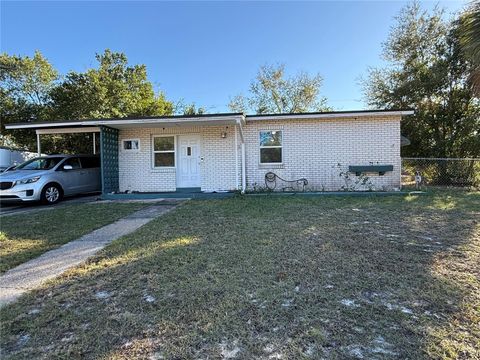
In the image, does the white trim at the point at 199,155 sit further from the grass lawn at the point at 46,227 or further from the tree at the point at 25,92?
the tree at the point at 25,92

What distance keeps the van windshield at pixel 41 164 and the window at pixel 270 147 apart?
7524 mm

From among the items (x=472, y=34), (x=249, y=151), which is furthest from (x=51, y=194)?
(x=472, y=34)

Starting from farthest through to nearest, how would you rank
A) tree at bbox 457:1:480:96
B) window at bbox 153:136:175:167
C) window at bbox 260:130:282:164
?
window at bbox 153:136:175:167 < window at bbox 260:130:282:164 < tree at bbox 457:1:480:96

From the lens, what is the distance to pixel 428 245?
4809mm

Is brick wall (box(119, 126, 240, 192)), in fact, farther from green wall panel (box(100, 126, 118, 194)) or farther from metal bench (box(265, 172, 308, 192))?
metal bench (box(265, 172, 308, 192))

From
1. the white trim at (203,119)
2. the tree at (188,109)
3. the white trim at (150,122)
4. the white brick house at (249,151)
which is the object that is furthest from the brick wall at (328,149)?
the tree at (188,109)

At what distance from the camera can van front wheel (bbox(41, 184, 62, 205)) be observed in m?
10.4

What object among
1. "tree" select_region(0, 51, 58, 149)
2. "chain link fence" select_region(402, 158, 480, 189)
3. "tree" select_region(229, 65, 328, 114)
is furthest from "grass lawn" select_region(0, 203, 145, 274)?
"tree" select_region(229, 65, 328, 114)

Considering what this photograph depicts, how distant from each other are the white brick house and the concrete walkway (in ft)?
17.2

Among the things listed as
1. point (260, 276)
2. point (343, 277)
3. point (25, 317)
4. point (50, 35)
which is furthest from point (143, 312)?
point (50, 35)

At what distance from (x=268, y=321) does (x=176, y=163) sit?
391 inches

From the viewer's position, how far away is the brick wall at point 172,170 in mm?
11688

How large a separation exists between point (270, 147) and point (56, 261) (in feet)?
Answer: 28.2

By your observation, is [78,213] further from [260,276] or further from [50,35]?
[50,35]
